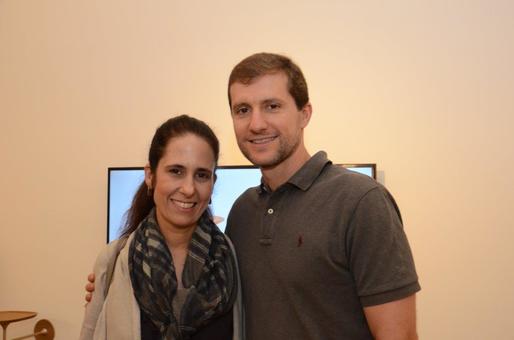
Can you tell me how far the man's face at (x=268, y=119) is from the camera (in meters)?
1.61

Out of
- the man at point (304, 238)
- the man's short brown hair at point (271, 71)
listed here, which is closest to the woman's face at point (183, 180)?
the man at point (304, 238)

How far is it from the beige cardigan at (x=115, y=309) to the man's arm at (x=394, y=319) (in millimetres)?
504

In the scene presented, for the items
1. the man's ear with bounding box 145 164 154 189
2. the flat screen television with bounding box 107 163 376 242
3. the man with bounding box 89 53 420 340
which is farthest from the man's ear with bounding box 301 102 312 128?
the flat screen television with bounding box 107 163 376 242

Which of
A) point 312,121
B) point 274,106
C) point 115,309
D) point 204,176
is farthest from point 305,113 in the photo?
point 312,121

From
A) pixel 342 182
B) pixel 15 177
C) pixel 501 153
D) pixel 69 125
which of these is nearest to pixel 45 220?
pixel 15 177

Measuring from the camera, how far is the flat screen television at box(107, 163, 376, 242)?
3.10 meters

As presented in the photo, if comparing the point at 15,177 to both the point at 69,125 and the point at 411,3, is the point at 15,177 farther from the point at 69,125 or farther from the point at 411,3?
the point at 411,3

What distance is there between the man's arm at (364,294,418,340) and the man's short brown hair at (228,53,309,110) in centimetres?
69

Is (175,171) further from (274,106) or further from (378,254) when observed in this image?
(378,254)

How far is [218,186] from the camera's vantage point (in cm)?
312

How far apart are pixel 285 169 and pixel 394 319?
0.57m

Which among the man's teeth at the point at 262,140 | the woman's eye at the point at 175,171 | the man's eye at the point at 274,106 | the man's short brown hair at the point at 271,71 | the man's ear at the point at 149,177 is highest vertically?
the man's short brown hair at the point at 271,71

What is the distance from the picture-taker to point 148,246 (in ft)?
5.54

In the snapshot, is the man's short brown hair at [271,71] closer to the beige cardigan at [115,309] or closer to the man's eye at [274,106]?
the man's eye at [274,106]
